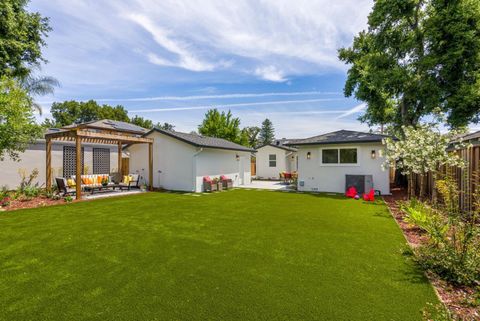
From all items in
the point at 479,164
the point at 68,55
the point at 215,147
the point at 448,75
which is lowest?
the point at 479,164

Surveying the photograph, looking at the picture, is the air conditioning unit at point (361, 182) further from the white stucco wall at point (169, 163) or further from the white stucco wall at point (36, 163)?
the white stucco wall at point (36, 163)

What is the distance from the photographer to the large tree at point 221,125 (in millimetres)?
28594

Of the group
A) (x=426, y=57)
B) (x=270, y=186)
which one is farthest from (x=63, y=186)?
(x=426, y=57)

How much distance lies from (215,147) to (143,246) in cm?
968

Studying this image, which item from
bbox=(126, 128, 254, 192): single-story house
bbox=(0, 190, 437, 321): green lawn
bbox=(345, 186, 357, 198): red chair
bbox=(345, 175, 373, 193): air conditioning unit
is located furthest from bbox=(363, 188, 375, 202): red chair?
bbox=(126, 128, 254, 192): single-story house

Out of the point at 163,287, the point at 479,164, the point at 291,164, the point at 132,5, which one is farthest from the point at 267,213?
the point at 291,164

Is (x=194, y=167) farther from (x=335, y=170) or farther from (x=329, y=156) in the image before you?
(x=335, y=170)

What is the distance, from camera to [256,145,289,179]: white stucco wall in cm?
2298

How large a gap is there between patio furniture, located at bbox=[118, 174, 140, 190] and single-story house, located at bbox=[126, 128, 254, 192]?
106 cm

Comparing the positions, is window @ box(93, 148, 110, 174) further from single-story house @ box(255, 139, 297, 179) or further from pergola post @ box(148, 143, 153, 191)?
single-story house @ box(255, 139, 297, 179)

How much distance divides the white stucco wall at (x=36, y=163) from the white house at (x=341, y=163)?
13898mm

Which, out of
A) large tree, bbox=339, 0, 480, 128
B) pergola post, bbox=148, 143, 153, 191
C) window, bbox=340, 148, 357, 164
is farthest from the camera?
pergola post, bbox=148, 143, 153, 191

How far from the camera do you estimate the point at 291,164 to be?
77.2 ft

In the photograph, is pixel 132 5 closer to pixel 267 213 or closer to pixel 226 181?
pixel 267 213
